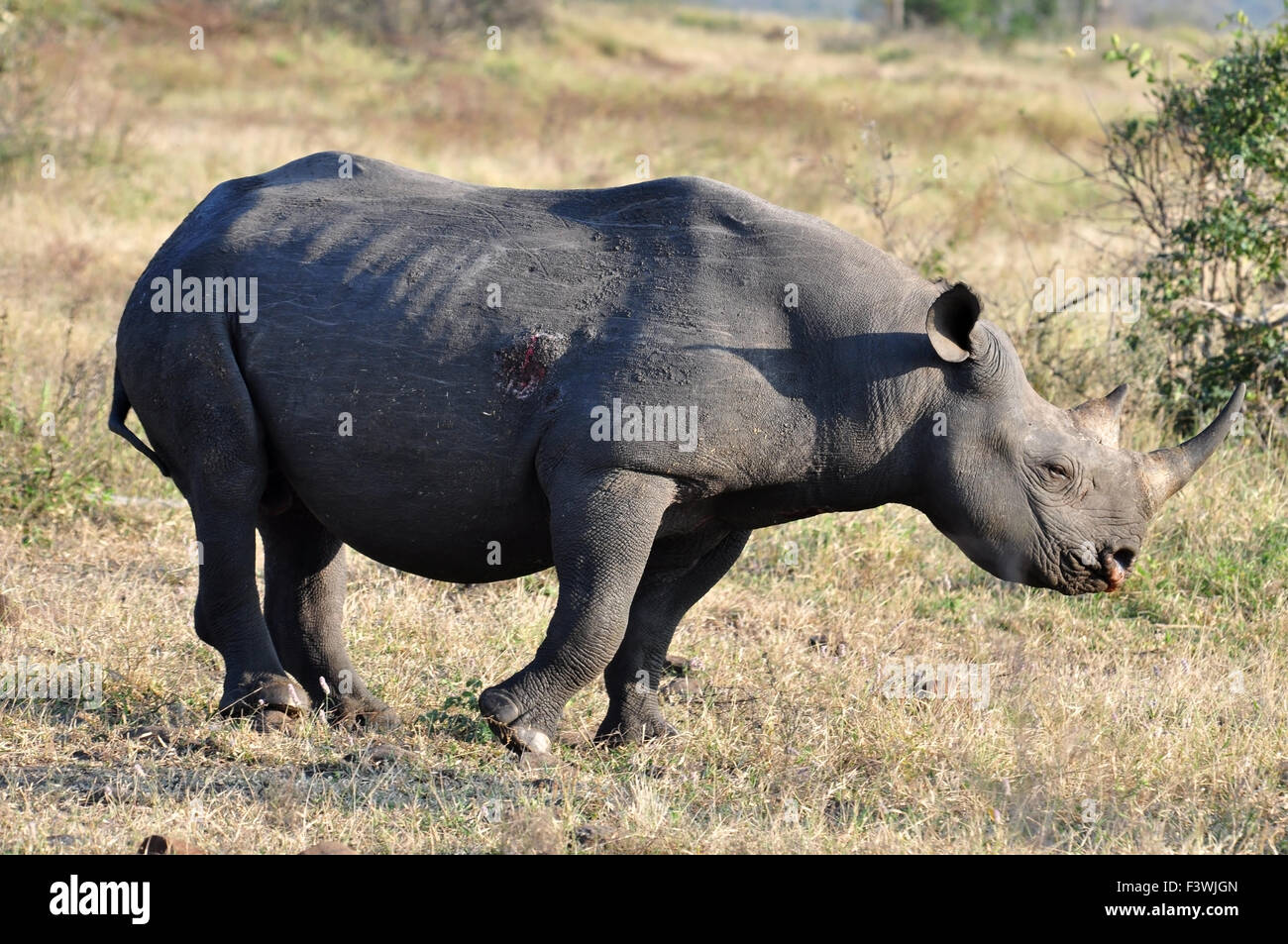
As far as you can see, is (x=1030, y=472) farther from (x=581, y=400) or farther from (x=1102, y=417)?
(x=581, y=400)

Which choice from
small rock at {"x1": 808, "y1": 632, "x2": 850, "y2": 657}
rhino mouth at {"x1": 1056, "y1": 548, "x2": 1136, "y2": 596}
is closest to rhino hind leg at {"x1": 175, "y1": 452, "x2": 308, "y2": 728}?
small rock at {"x1": 808, "y1": 632, "x2": 850, "y2": 657}

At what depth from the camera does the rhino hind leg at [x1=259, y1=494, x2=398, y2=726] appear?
6469 mm

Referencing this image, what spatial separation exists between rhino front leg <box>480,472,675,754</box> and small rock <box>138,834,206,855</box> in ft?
3.89

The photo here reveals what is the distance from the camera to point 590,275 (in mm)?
5520

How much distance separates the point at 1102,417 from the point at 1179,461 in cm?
32

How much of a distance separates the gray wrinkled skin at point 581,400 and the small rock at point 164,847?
123 centimetres

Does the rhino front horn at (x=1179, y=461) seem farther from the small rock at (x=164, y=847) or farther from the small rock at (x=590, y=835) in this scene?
the small rock at (x=164, y=847)

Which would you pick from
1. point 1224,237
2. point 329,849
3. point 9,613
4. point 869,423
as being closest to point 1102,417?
point 869,423

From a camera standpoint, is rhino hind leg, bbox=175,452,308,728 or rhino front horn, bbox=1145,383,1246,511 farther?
rhino hind leg, bbox=175,452,308,728

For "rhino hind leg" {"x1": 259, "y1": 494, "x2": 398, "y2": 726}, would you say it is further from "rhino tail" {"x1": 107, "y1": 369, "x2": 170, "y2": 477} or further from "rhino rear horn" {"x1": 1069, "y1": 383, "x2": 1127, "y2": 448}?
"rhino rear horn" {"x1": 1069, "y1": 383, "x2": 1127, "y2": 448}

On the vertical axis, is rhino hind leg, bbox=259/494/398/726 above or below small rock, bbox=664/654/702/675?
above

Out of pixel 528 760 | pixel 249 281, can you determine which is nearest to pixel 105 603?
pixel 249 281

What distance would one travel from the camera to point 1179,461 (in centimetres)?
571

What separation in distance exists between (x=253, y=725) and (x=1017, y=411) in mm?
3159
